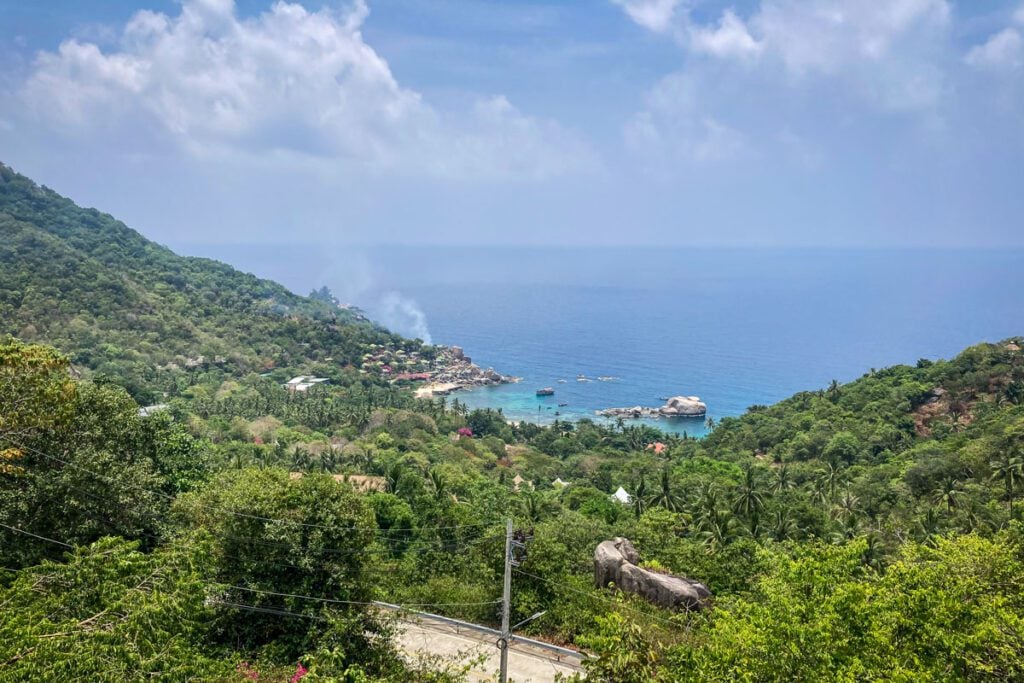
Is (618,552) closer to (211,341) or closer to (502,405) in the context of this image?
(502,405)

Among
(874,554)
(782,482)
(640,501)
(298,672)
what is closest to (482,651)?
(298,672)

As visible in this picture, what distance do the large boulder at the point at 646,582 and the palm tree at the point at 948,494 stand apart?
62.3ft

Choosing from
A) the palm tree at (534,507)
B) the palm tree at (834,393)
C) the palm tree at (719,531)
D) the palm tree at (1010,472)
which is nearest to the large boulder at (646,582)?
the palm tree at (534,507)

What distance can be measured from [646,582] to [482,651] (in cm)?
526

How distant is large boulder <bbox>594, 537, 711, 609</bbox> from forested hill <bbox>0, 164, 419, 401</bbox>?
48.6 m

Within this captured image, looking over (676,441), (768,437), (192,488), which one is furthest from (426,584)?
(676,441)

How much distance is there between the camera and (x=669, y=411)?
291 feet

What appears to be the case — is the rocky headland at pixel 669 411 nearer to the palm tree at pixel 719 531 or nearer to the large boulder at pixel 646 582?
the palm tree at pixel 719 531

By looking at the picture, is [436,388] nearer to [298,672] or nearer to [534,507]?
[534,507]

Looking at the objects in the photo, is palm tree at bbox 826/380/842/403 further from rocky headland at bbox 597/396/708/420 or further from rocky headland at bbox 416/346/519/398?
rocky headland at bbox 416/346/519/398

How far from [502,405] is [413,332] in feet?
212

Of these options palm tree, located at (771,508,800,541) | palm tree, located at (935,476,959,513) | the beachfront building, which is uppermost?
the beachfront building

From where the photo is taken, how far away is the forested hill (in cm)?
7838

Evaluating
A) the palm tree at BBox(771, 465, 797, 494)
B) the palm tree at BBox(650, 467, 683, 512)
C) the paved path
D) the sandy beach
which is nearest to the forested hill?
the sandy beach
